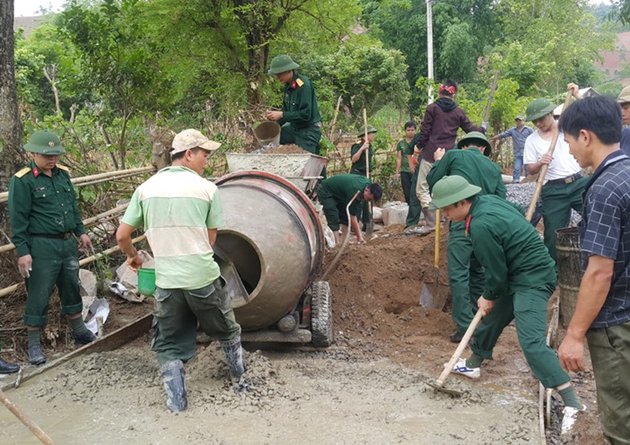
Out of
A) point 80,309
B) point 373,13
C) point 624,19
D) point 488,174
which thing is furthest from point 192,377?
point 624,19

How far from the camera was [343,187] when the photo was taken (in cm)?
759

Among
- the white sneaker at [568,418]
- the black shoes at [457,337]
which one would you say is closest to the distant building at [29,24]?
the black shoes at [457,337]

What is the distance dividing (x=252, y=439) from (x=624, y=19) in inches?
1231

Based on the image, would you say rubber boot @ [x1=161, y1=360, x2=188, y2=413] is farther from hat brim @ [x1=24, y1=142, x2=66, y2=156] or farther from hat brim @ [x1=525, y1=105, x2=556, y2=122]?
hat brim @ [x1=525, y1=105, x2=556, y2=122]

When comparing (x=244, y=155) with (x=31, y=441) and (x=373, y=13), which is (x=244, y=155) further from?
(x=373, y=13)

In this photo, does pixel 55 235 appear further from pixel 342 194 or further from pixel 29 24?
pixel 29 24

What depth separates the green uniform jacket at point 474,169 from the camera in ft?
17.5

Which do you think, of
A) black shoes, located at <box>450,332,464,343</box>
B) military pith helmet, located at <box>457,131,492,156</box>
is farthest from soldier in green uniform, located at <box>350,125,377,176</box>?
black shoes, located at <box>450,332,464,343</box>

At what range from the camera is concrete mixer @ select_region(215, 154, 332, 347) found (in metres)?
4.57

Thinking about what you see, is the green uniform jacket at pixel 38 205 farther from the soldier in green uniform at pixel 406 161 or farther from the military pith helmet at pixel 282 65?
the soldier in green uniform at pixel 406 161

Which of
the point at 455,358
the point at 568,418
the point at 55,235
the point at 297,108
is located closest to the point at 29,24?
the point at 297,108

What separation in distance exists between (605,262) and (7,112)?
5.34 m

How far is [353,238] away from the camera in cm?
973

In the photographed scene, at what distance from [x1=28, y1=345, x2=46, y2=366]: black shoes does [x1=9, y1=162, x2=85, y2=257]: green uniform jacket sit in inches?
31.0
